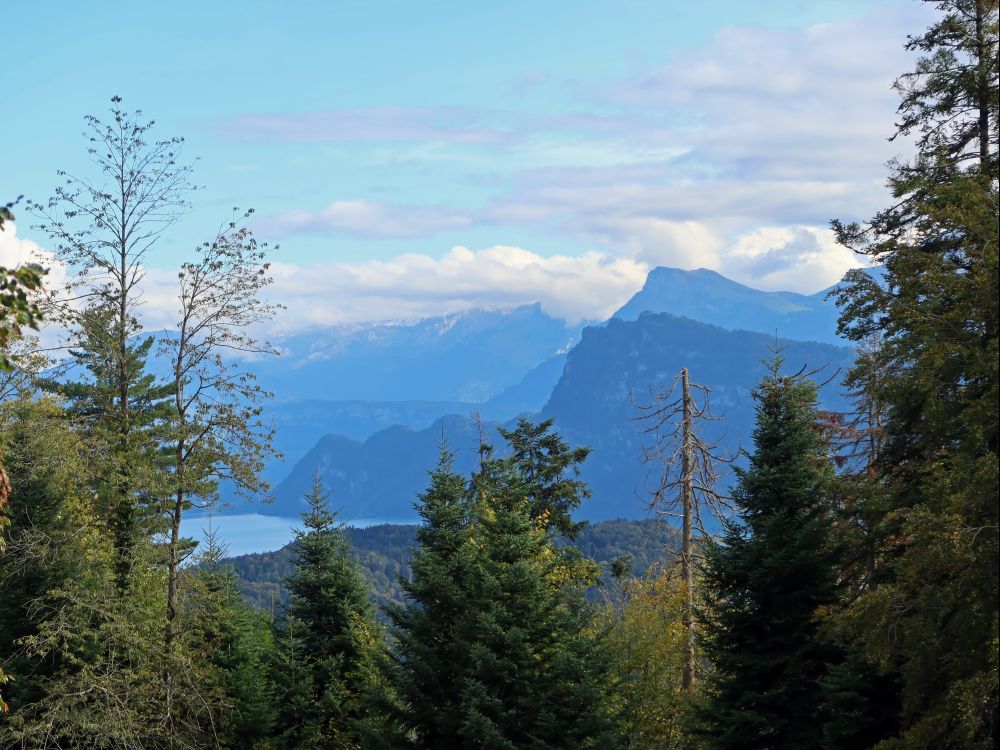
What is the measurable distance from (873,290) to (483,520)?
1002 cm

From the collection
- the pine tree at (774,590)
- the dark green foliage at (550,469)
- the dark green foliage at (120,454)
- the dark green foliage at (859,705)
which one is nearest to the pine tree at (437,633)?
the pine tree at (774,590)

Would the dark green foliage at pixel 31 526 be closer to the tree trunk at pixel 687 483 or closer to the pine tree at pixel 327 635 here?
the pine tree at pixel 327 635

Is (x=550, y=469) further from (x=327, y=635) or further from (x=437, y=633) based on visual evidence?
(x=437, y=633)

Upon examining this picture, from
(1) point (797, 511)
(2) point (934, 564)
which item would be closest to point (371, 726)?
(1) point (797, 511)

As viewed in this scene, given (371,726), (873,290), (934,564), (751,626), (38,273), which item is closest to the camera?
(38,273)

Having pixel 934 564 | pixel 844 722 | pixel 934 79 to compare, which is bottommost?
pixel 844 722

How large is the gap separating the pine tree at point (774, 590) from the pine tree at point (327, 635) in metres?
11.6

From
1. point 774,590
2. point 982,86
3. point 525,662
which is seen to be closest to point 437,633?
point 525,662

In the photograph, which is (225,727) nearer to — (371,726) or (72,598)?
(371,726)

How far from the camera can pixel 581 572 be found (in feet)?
98.8

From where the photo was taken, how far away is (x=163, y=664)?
23.8m

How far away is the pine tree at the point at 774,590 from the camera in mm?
20931

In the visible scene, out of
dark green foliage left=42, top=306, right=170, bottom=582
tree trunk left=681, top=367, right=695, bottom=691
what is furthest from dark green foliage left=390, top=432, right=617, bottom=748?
dark green foliage left=42, top=306, right=170, bottom=582

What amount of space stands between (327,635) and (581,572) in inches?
326
